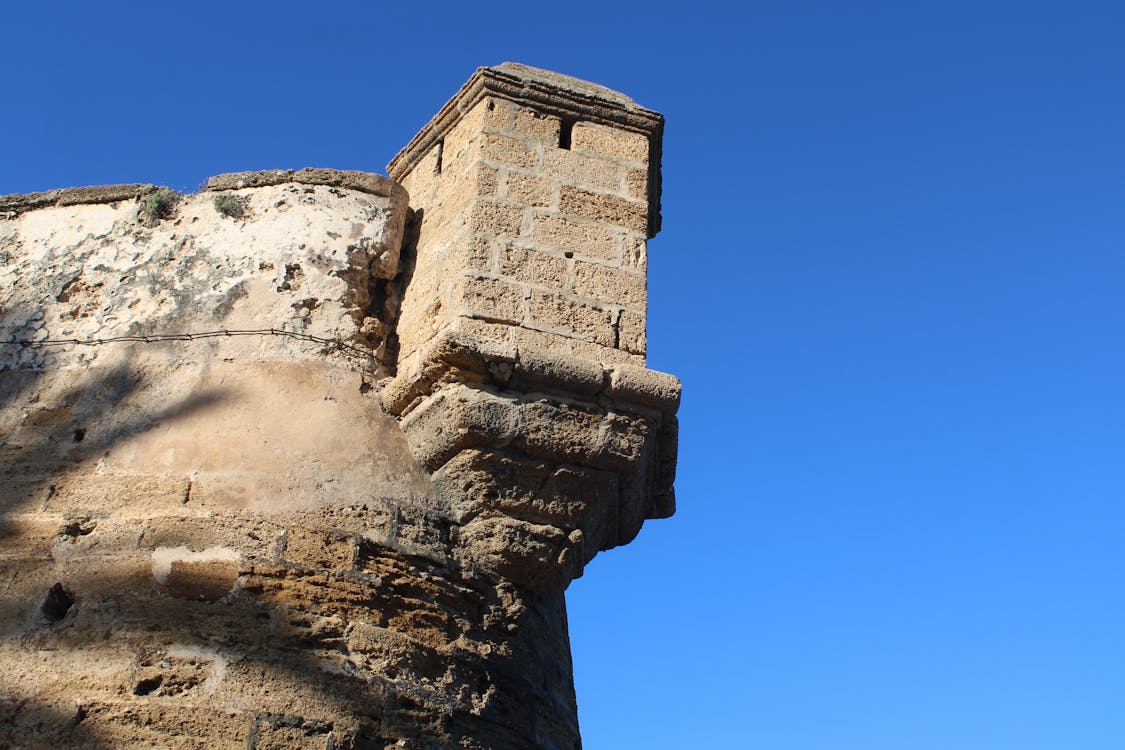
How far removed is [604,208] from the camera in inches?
163

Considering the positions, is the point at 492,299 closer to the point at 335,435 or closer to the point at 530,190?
the point at 530,190

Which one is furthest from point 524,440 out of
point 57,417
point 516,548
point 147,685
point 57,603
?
point 57,417

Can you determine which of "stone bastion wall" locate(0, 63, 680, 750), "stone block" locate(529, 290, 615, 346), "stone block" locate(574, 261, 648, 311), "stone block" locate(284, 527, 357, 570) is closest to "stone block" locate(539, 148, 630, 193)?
"stone bastion wall" locate(0, 63, 680, 750)

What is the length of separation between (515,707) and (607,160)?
1.93m

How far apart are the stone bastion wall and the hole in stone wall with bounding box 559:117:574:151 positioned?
0.10 feet

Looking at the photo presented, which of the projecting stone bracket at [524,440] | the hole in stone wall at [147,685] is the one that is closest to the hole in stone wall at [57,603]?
the hole in stone wall at [147,685]

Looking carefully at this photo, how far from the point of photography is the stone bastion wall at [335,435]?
3133mm

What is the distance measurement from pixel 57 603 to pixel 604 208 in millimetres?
2135

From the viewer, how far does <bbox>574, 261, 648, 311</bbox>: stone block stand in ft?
12.9

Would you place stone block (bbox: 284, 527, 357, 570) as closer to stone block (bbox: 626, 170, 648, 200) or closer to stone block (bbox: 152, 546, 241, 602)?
stone block (bbox: 152, 546, 241, 602)

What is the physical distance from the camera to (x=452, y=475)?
3639mm

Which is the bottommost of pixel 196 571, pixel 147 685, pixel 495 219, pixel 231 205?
pixel 147 685

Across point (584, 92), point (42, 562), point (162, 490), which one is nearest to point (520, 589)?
point (162, 490)

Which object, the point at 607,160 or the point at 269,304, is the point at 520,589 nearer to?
the point at 269,304
